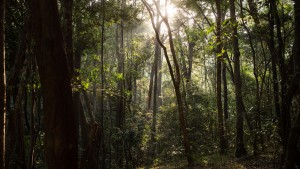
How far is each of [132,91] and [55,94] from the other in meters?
13.0

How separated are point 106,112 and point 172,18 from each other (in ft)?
31.1

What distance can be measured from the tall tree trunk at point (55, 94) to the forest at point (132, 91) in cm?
1

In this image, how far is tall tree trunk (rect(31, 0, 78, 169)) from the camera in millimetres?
4070

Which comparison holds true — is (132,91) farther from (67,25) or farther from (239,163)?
(67,25)

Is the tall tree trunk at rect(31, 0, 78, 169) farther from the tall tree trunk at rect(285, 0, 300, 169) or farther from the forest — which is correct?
the tall tree trunk at rect(285, 0, 300, 169)

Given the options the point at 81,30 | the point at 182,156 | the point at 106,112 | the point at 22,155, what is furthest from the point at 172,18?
the point at 22,155

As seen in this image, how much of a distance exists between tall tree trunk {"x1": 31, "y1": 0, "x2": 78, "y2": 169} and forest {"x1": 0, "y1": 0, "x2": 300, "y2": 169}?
12 mm

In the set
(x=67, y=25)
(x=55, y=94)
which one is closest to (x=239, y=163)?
(x=67, y=25)

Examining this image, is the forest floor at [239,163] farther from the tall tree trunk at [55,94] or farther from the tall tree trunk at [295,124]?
the tall tree trunk at [55,94]

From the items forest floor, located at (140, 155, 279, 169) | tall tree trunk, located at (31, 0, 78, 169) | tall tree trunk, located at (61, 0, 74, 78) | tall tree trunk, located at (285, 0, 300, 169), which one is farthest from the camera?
forest floor, located at (140, 155, 279, 169)

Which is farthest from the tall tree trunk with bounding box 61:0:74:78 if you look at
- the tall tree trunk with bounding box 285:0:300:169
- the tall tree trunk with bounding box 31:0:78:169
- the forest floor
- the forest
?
the forest floor

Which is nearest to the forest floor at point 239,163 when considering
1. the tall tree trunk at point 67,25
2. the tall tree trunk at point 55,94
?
the tall tree trunk at point 67,25

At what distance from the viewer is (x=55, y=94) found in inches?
160

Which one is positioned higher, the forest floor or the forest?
the forest
